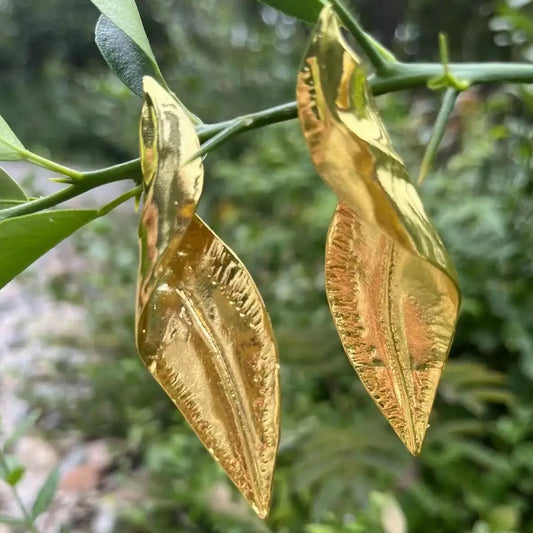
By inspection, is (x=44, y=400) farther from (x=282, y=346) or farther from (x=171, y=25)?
(x=171, y=25)

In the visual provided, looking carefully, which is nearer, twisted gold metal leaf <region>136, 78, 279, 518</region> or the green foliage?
twisted gold metal leaf <region>136, 78, 279, 518</region>

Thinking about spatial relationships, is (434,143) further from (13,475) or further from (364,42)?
(13,475)

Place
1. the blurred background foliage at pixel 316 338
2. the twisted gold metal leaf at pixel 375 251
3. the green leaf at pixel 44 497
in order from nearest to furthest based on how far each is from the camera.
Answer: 1. the twisted gold metal leaf at pixel 375 251
2. the green leaf at pixel 44 497
3. the blurred background foliage at pixel 316 338

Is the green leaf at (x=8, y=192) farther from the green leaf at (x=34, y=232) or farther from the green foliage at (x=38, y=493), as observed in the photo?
the green foliage at (x=38, y=493)

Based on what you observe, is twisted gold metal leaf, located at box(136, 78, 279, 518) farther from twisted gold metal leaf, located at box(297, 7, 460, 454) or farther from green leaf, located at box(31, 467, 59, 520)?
green leaf, located at box(31, 467, 59, 520)

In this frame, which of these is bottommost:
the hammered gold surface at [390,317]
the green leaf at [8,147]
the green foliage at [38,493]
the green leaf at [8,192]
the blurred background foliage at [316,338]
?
the blurred background foliage at [316,338]

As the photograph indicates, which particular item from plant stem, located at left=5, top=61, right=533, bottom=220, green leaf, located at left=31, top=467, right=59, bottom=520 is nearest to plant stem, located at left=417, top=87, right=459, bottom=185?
plant stem, located at left=5, top=61, right=533, bottom=220

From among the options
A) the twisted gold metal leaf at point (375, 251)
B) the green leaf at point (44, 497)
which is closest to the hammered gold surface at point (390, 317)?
the twisted gold metal leaf at point (375, 251)
